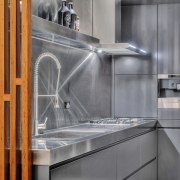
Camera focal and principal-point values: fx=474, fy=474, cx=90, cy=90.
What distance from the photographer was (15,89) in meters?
2.39

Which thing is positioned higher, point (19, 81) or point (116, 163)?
point (19, 81)

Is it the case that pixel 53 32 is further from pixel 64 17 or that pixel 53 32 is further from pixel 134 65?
pixel 134 65

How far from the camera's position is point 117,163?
360 cm

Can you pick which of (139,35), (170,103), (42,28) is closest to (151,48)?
(139,35)

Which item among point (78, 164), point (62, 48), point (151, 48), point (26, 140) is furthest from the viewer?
point (151, 48)

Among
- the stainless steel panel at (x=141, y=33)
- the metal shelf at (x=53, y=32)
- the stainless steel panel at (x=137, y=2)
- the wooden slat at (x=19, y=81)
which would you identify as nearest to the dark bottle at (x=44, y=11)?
the metal shelf at (x=53, y=32)

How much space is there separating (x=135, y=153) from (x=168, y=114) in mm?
1334

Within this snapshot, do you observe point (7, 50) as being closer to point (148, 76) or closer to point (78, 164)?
point (78, 164)

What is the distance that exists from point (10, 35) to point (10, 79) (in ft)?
0.74

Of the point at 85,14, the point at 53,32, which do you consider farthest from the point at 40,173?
the point at 85,14

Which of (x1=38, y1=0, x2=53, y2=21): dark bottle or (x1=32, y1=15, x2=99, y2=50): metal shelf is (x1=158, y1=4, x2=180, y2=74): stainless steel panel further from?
(x1=38, y1=0, x2=53, y2=21): dark bottle

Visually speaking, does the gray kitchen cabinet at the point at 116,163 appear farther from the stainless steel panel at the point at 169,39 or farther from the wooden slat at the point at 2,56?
the stainless steel panel at the point at 169,39

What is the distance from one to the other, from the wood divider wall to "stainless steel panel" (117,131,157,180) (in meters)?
1.40

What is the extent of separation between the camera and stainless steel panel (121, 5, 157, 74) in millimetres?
5480
